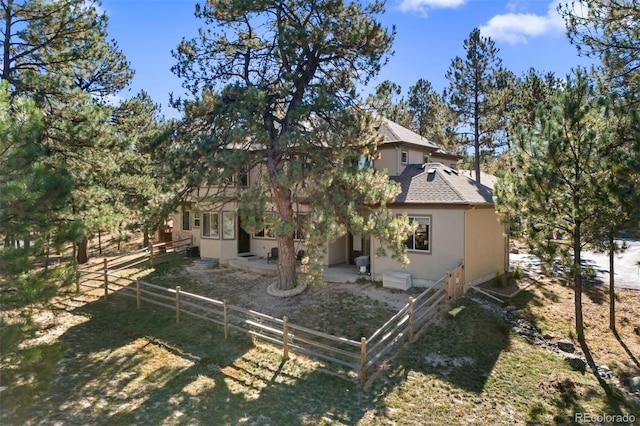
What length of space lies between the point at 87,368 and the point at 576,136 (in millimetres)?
14412

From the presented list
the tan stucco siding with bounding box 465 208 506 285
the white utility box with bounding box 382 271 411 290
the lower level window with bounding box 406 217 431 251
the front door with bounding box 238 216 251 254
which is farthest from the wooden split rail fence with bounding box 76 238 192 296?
the tan stucco siding with bounding box 465 208 506 285

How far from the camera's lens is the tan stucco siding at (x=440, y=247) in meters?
14.1

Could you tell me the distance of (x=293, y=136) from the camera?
12.3 m

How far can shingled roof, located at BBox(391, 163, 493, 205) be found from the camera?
1445cm

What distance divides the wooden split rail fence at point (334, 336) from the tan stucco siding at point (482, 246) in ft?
3.50

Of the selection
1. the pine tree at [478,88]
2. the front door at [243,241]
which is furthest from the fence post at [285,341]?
the pine tree at [478,88]

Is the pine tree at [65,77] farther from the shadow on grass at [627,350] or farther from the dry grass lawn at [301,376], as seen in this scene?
the shadow on grass at [627,350]

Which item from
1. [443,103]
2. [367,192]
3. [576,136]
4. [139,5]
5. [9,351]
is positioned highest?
[443,103]

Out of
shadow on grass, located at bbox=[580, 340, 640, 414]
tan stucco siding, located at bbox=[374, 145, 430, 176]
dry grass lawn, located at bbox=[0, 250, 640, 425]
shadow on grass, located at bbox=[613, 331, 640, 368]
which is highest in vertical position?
tan stucco siding, located at bbox=[374, 145, 430, 176]

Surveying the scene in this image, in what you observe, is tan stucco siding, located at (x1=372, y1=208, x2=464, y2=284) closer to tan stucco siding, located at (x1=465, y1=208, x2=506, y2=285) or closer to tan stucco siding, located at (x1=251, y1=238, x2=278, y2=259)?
tan stucco siding, located at (x1=465, y1=208, x2=506, y2=285)

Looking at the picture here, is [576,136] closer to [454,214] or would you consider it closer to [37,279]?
[454,214]

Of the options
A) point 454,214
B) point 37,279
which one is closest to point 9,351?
point 37,279

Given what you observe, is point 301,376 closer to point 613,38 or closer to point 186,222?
point 613,38

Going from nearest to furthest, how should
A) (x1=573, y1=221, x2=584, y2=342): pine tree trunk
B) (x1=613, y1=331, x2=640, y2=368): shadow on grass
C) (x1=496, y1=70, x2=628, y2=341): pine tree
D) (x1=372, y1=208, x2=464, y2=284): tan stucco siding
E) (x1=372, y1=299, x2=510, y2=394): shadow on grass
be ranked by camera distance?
(x1=372, y1=299, x2=510, y2=394): shadow on grass < (x1=496, y1=70, x2=628, y2=341): pine tree < (x1=613, y1=331, x2=640, y2=368): shadow on grass < (x1=573, y1=221, x2=584, y2=342): pine tree trunk < (x1=372, y1=208, x2=464, y2=284): tan stucco siding
